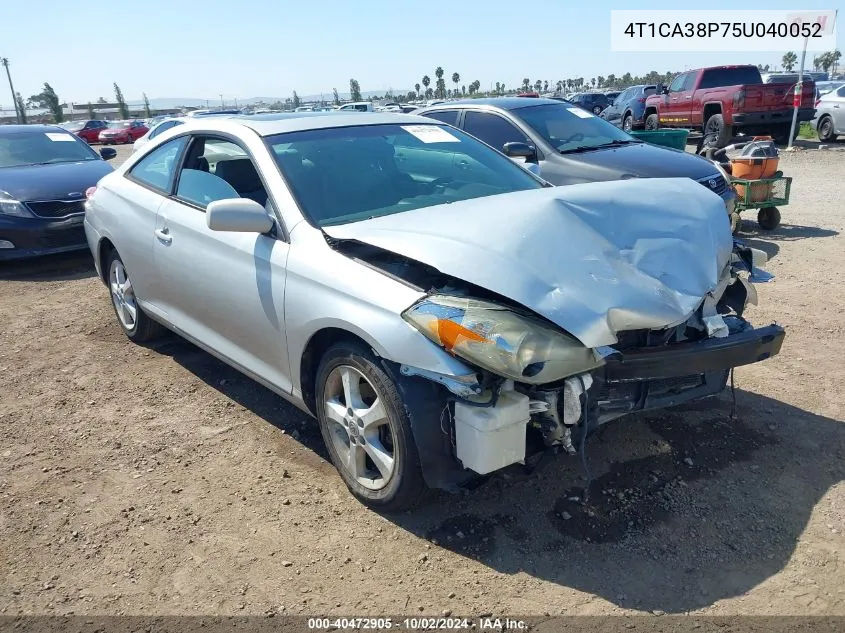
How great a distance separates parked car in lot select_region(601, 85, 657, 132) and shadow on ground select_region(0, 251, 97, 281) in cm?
1723

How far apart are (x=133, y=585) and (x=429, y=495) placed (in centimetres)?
125

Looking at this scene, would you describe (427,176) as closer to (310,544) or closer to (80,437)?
(310,544)

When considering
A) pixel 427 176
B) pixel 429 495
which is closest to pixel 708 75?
pixel 427 176

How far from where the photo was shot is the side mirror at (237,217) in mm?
3232

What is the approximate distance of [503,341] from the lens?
2506mm

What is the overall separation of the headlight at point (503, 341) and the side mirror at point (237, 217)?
3.39 feet

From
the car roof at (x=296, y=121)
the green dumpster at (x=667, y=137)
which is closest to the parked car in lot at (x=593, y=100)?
the green dumpster at (x=667, y=137)

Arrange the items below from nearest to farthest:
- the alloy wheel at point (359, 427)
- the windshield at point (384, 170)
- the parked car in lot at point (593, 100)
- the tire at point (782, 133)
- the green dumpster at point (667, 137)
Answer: the alloy wheel at point (359, 427) < the windshield at point (384, 170) < the green dumpster at point (667, 137) < the tire at point (782, 133) < the parked car in lot at point (593, 100)

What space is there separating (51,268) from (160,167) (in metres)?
4.42

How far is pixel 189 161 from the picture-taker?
4316 mm

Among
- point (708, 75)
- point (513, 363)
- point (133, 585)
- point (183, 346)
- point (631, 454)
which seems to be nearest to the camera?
point (513, 363)

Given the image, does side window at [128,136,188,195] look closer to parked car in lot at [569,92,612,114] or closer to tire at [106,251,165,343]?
tire at [106,251,165,343]

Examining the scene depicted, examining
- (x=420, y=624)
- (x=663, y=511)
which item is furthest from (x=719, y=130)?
(x=420, y=624)

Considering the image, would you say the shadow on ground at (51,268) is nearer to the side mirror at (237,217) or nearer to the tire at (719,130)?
the side mirror at (237,217)
